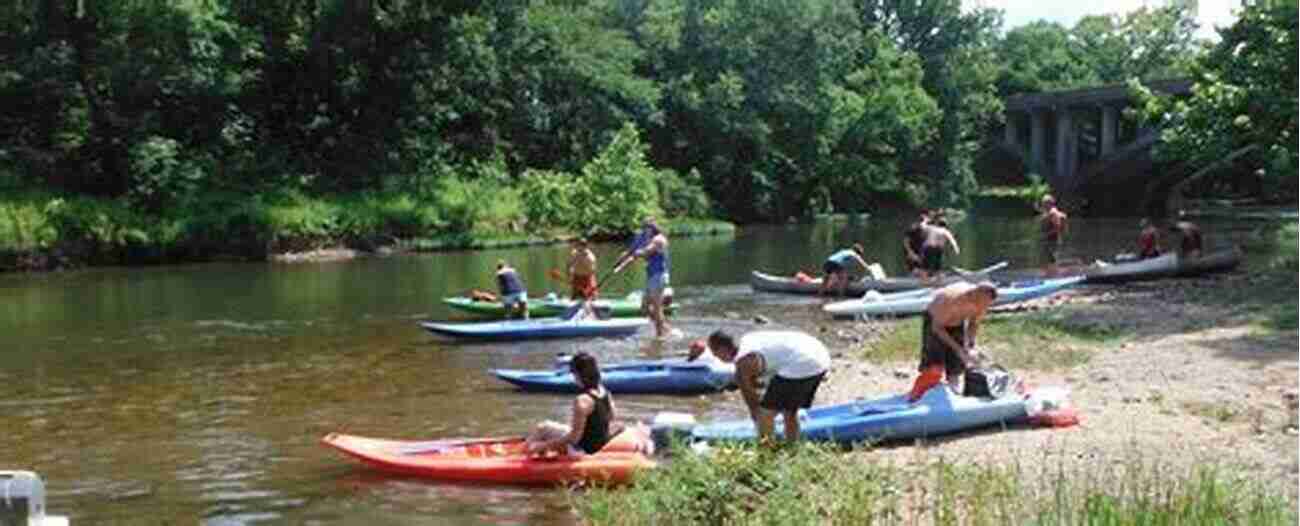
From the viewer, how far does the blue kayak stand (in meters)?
12.4

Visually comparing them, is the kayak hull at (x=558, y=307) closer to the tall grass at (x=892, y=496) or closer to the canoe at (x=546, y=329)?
the canoe at (x=546, y=329)

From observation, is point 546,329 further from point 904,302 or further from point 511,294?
point 904,302

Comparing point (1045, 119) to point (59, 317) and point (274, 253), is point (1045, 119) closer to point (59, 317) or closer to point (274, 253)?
point (274, 253)

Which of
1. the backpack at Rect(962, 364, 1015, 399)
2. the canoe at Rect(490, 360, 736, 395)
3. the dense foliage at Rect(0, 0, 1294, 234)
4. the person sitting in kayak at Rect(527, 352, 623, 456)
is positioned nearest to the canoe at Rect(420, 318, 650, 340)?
the canoe at Rect(490, 360, 736, 395)

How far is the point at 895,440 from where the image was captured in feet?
41.4

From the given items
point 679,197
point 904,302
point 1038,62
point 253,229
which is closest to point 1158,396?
point 904,302

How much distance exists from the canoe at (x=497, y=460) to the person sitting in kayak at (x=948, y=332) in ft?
9.17

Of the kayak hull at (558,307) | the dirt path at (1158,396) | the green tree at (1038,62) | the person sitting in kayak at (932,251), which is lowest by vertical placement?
the dirt path at (1158,396)

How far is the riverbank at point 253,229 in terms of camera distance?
4103 centimetres

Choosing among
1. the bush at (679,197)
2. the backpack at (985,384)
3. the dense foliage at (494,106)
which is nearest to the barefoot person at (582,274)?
the backpack at (985,384)

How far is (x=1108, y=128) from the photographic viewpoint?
249 feet

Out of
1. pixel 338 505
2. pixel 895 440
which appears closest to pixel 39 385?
pixel 338 505

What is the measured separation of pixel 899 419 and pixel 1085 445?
156 cm

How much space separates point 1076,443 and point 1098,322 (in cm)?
813
